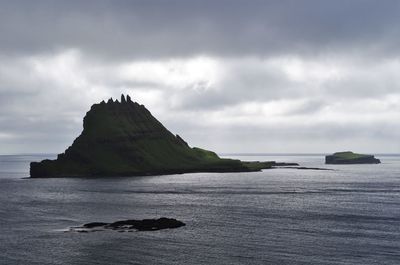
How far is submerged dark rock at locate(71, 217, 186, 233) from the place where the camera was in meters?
106

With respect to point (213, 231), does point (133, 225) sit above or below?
above

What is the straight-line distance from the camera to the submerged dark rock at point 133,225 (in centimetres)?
10600

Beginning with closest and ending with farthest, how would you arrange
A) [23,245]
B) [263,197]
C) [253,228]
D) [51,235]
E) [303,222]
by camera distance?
[23,245]
[51,235]
[253,228]
[303,222]
[263,197]

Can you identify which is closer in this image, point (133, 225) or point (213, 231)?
point (213, 231)

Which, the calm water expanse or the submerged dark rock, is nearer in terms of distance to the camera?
the calm water expanse

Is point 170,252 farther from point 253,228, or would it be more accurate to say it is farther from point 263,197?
point 263,197

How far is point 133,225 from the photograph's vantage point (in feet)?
360

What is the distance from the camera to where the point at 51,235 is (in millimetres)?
99875

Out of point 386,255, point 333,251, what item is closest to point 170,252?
point 333,251

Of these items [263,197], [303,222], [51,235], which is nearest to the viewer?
[51,235]

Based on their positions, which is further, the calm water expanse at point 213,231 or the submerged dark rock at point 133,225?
the submerged dark rock at point 133,225

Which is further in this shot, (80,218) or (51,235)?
(80,218)

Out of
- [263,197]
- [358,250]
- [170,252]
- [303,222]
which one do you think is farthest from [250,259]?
[263,197]

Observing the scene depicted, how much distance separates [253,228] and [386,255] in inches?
1290
